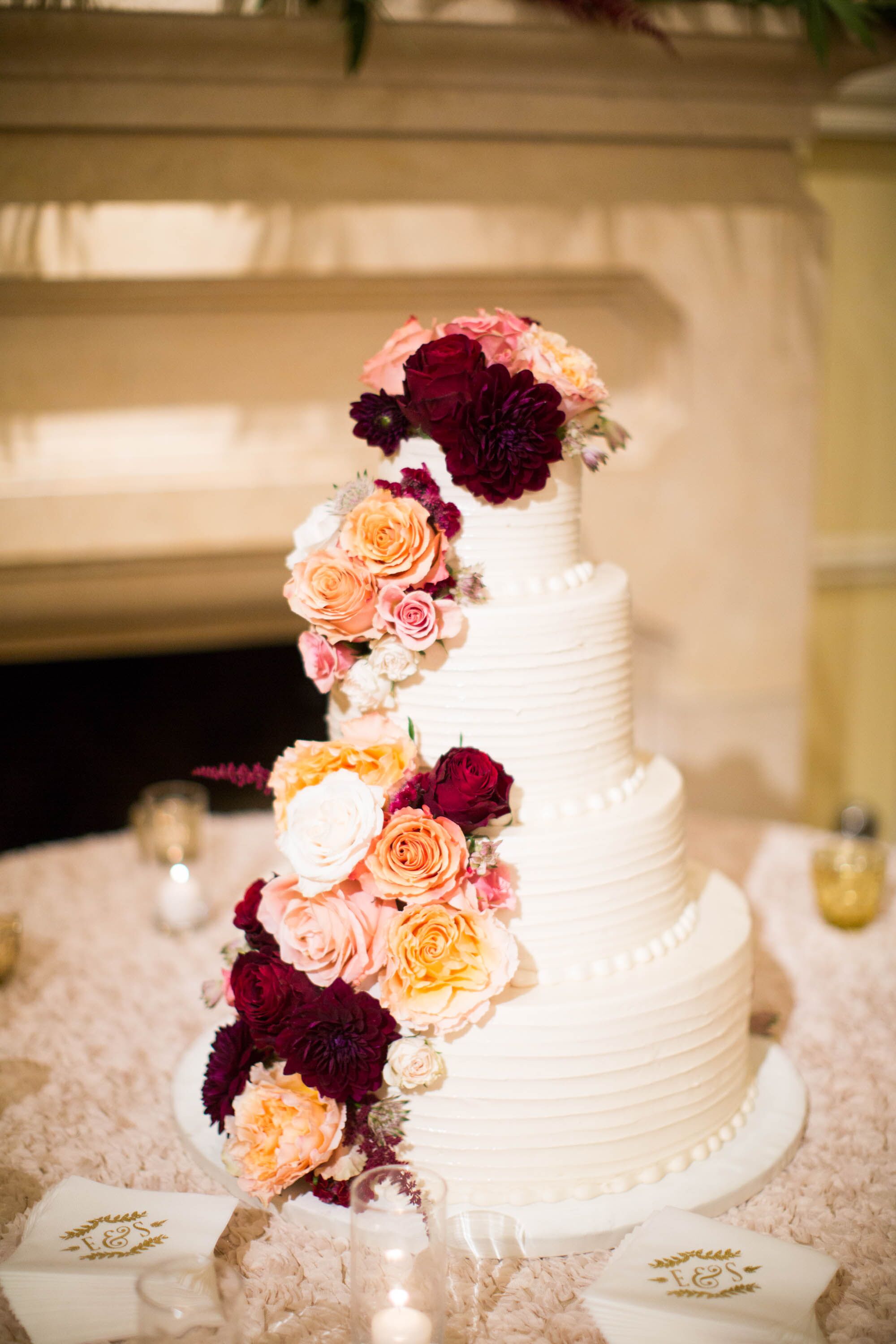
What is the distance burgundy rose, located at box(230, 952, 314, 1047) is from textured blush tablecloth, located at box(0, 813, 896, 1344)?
326mm

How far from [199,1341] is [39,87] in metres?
2.80

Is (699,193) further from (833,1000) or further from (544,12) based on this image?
(833,1000)

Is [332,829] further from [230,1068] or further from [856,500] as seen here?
[856,500]

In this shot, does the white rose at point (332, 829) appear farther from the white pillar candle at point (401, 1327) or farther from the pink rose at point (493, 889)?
the white pillar candle at point (401, 1327)

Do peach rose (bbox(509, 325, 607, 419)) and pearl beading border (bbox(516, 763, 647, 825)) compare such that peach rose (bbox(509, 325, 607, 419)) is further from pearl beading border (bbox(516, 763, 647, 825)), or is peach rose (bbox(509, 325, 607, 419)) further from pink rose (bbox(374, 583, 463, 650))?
pearl beading border (bbox(516, 763, 647, 825))

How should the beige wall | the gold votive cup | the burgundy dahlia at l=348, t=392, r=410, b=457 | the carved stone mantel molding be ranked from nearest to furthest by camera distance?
1. the burgundy dahlia at l=348, t=392, r=410, b=457
2. the gold votive cup
3. the carved stone mantel molding
4. the beige wall

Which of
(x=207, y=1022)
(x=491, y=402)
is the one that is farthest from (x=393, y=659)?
(x=207, y=1022)

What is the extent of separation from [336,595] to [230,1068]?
0.73 metres

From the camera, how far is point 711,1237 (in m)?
1.51

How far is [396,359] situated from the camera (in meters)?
1.72

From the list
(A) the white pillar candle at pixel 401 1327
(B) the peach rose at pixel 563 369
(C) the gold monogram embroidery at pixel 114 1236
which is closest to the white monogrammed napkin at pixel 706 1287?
(A) the white pillar candle at pixel 401 1327

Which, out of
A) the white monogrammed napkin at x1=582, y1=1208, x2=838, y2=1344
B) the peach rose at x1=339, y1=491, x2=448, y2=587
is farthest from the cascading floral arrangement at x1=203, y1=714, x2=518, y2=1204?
the white monogrammed napkin at x1=582, y1=1208, x2=838, y2=1344

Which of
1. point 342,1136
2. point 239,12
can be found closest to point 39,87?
point 239,12

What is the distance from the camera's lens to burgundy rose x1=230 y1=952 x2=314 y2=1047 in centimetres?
157
